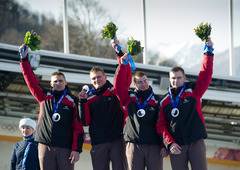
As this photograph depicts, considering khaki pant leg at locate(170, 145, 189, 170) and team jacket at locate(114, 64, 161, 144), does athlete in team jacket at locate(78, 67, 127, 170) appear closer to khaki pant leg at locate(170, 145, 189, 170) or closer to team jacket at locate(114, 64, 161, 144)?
team jacket at locate(114, 64, 161, 144)

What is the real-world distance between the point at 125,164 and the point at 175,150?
599 mm

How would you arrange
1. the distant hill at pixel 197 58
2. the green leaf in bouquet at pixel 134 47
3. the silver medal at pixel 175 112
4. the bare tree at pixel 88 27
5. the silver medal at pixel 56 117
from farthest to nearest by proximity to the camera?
the bare tree at pixel 88 27, the distant hill at pixel 197 58, the green leaf in bouquet at pixel 134 47, the silver medal at pixel 56 117, the silver medal at pixel 175 112

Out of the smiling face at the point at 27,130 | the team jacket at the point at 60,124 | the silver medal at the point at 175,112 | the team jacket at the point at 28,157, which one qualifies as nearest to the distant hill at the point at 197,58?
the silver medal at the point at 175,112

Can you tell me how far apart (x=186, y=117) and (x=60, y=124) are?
127 centimetres

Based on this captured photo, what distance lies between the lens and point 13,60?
239 inches

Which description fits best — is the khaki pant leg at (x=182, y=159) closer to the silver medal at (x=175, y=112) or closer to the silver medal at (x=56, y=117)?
the silver medal at (x=175, y=112)

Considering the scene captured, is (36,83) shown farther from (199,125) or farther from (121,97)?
A: (199,125)

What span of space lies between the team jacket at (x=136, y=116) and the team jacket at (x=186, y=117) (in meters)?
0.09

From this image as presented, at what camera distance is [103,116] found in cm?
445

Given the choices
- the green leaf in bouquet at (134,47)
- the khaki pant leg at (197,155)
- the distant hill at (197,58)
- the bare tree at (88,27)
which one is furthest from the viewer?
the bare tree at (88,27)

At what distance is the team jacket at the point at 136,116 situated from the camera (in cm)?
433

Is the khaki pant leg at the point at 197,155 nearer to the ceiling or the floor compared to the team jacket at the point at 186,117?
nearer to the floor

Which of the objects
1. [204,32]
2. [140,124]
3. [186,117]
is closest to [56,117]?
[140,124]

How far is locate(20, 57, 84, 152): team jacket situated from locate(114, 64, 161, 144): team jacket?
1.61 feet
